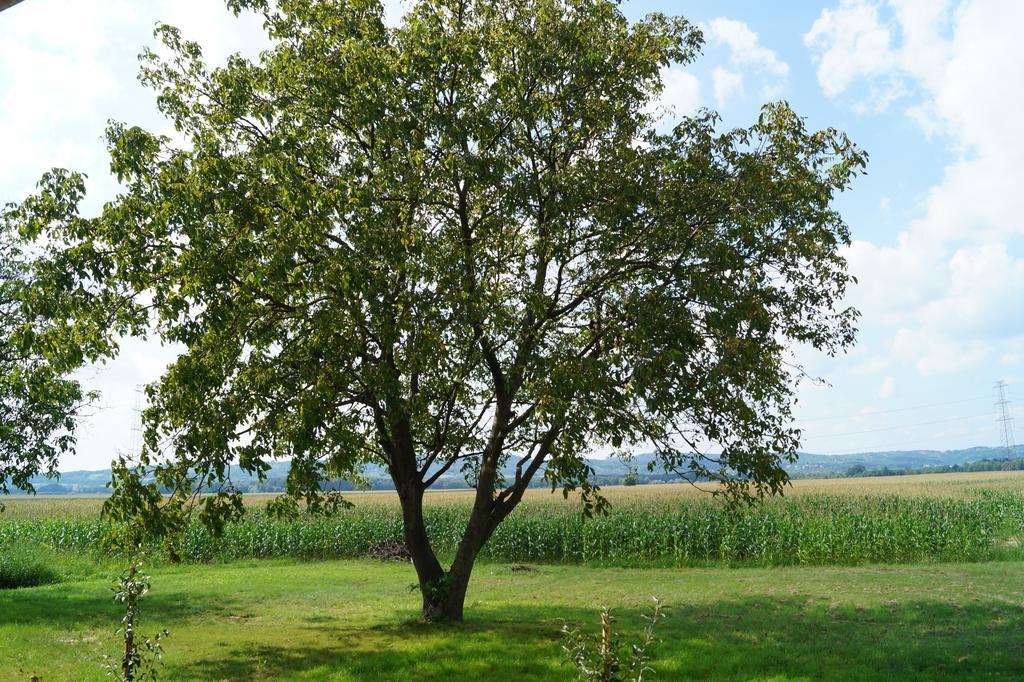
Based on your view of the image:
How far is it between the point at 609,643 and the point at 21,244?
20.0 metres

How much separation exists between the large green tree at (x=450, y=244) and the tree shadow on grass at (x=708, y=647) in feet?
9.07

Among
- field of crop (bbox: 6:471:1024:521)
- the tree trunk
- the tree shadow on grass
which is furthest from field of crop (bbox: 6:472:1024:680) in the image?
field of crop (bbox: 6:471:1024:521)

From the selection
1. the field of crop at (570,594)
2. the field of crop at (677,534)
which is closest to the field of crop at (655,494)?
the field of crop at (677,534)

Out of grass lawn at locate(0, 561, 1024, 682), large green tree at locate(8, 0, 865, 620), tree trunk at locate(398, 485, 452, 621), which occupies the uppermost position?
large green tree at locate(8, 0, 865, 620)

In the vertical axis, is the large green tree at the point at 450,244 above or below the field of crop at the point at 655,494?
above

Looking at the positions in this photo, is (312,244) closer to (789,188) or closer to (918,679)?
(789,188)

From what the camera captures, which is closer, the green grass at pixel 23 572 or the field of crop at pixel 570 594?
the field of crop at pixel 570 594

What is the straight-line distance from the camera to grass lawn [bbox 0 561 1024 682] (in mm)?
12352

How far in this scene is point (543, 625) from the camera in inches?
610

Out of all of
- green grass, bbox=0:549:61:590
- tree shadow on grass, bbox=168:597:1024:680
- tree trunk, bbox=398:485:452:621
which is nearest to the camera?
tree shadow on grass, bbox=168:597:1024:680

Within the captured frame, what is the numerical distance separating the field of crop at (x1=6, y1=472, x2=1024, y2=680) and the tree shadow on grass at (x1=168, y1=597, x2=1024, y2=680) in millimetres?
55

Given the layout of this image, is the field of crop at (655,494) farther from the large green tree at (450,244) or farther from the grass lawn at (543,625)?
the large green tree at (450,244)

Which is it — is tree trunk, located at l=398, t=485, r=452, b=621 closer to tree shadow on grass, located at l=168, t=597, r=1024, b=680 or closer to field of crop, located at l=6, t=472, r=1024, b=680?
field of crop, located at l=6, t=472, r=1024, b=680

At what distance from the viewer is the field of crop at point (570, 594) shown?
1275 centimetres
